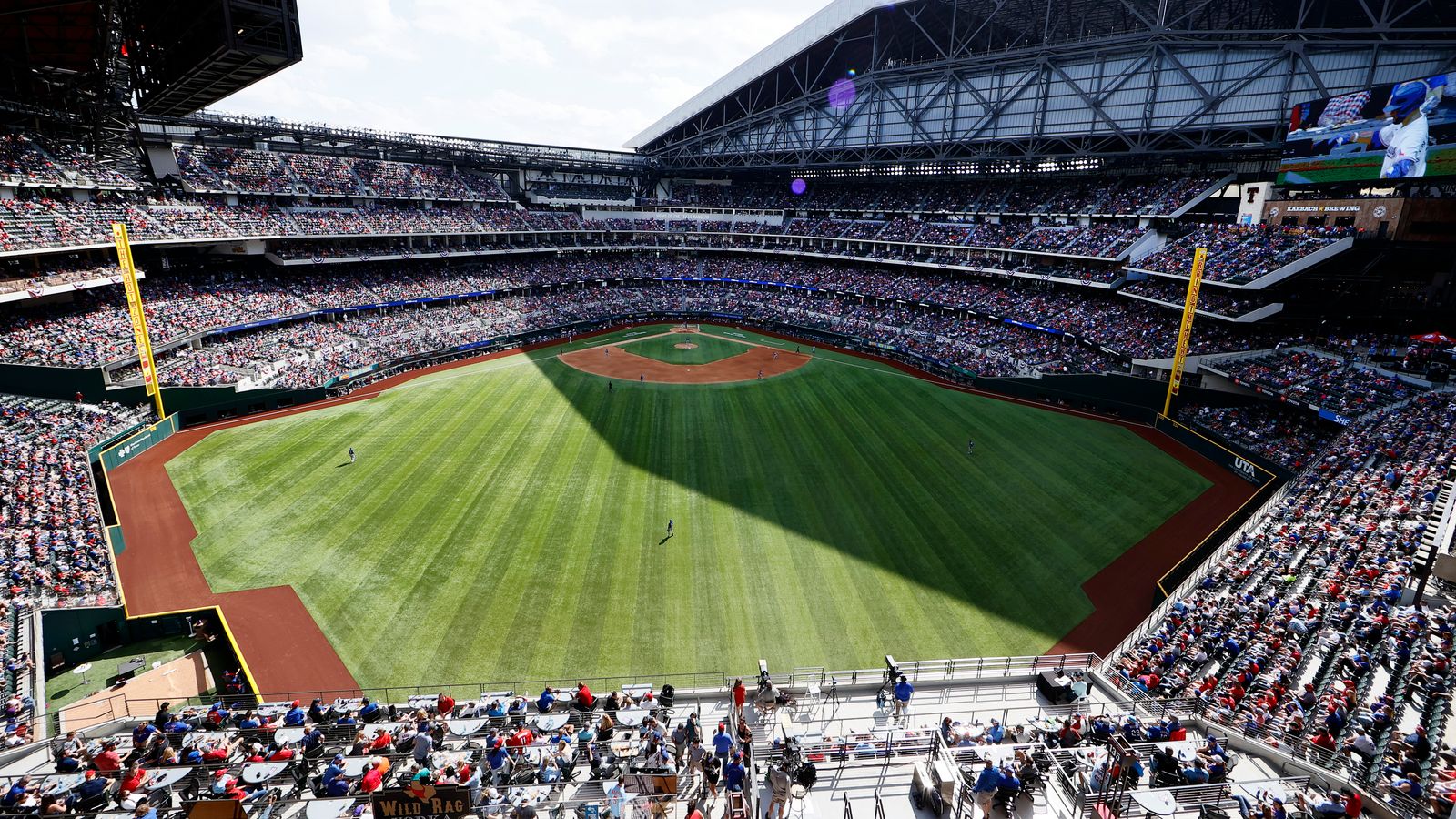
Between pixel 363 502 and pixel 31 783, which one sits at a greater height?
pixel 31 783

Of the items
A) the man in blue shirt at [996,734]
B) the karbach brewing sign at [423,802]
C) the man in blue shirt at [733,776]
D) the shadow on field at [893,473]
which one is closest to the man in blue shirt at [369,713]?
the karbach brewing sign at [423,802]

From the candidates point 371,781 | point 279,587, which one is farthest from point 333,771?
point 279,587

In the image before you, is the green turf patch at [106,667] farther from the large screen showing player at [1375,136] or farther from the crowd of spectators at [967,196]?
the crowd of spectators at [967,196]

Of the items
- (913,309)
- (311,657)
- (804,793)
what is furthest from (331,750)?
(913,309)

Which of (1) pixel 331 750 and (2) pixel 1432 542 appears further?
(2) pixel 1432 542

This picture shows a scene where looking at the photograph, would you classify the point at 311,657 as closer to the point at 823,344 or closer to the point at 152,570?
the point at 152,570

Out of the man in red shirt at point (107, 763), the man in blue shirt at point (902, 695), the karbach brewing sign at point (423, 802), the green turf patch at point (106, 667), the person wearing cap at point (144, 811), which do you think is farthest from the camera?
the green turf patch at point (106, 667)
